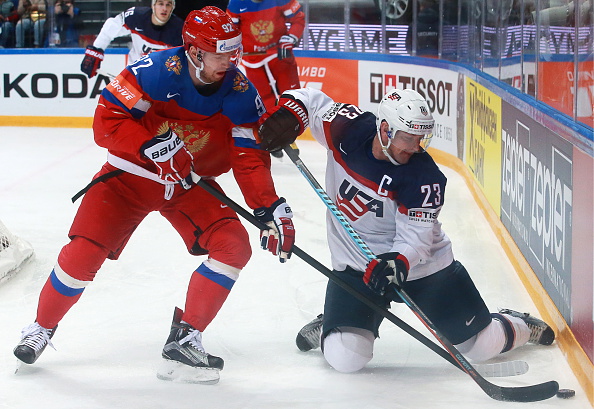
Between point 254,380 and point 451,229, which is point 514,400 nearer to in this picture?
point 254,380

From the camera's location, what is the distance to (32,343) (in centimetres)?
280

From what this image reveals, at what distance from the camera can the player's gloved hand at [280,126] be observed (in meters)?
2.77

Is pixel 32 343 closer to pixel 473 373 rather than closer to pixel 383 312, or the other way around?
pixel 383 312

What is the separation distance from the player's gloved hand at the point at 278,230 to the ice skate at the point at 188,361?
1.20 ft

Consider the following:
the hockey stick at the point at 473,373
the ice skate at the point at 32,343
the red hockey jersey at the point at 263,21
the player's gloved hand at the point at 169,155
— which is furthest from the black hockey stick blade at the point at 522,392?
the red hockey jersey at the point at 263,21

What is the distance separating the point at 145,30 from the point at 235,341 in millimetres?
4245

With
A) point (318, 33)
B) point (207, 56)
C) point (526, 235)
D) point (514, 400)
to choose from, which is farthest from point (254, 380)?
point (318, 33)

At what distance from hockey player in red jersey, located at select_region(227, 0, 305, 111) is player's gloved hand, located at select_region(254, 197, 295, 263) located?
3.82 m

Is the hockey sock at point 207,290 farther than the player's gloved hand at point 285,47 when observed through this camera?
No

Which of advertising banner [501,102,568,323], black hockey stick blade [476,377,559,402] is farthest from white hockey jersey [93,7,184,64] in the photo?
black hockey stick blade [476,377,559,402]

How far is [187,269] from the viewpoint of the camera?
4047 mm

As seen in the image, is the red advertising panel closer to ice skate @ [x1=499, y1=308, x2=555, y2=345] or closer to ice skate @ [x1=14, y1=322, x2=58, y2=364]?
ice skate @ [x1=499, y1=308, x2=555, y2=345]

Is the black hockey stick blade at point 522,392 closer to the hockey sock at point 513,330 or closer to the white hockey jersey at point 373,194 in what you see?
the hockey sock at point 513,330

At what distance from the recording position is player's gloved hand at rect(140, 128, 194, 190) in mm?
2652
